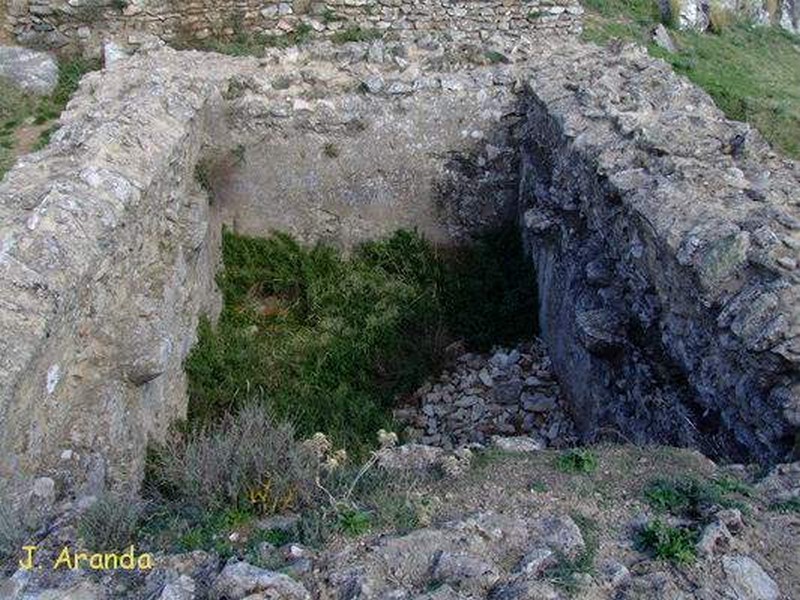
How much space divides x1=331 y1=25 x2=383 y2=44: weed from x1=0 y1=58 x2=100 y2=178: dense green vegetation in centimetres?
260

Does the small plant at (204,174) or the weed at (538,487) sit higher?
the weed at (538,487)

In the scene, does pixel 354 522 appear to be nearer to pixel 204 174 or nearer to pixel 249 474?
pixel 249 474

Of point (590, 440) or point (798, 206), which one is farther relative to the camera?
point (590, 440)

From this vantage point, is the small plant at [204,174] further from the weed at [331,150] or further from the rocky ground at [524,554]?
the rocky ground at [524,554]

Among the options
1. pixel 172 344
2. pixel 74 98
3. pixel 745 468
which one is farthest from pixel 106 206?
pixel 745 468

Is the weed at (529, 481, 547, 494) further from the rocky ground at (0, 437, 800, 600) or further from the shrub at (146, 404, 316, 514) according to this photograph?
the shrub at (146, 404, 316, 514)

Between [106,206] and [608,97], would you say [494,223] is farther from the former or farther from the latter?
[106,206]

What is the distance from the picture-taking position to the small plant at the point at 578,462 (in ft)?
10.9

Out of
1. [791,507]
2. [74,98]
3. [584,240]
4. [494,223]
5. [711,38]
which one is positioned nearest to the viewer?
[791,507]

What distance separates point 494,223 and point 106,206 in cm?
380

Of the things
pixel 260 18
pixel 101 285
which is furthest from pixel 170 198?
pixel 260 18

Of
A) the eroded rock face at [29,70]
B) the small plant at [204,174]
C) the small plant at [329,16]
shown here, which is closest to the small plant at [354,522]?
the small plant at [204,174]

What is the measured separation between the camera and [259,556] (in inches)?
110

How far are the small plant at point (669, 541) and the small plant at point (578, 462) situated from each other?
0.44 metres
